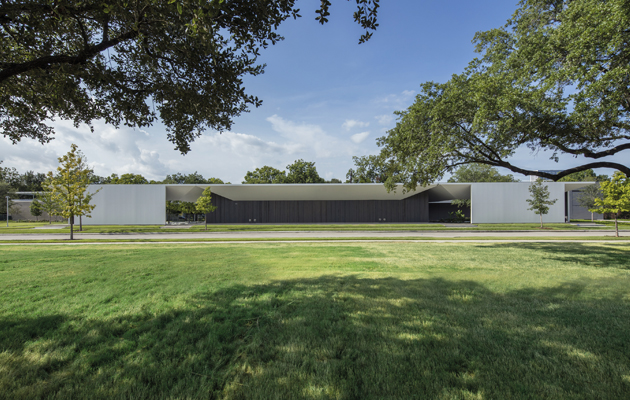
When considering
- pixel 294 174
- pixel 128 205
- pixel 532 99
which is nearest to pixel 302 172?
pixel 294 174

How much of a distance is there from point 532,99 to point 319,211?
1250 inches

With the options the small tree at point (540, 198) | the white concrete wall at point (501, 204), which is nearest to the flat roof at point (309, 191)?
the white concrete wall at point (501, 204)

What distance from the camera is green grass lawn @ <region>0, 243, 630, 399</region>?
252cm

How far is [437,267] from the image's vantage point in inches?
325

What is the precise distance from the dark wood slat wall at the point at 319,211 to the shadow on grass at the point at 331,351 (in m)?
35.0

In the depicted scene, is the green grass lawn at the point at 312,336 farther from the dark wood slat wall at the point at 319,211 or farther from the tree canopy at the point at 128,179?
the tree canopy at the point at 128,179

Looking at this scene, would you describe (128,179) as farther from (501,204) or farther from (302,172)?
(501,204)

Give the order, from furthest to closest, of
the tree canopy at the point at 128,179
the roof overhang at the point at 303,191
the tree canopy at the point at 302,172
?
the tree canopy at the point at 128,179
the tree canopy at the point at 302,172
the roof overhang at the point at 303,191

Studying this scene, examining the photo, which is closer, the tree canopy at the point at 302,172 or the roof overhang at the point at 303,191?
the roof overhang at the point at 303,191

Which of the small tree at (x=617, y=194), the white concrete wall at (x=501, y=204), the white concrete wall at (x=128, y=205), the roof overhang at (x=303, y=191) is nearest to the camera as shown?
the small tree at (x=617, y=194)

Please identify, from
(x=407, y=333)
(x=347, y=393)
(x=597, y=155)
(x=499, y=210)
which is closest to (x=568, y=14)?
(x=597, y=155)

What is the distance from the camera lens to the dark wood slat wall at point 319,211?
129ft

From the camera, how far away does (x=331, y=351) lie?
3.11 metres

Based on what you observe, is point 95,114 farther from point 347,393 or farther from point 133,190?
point 133,190
